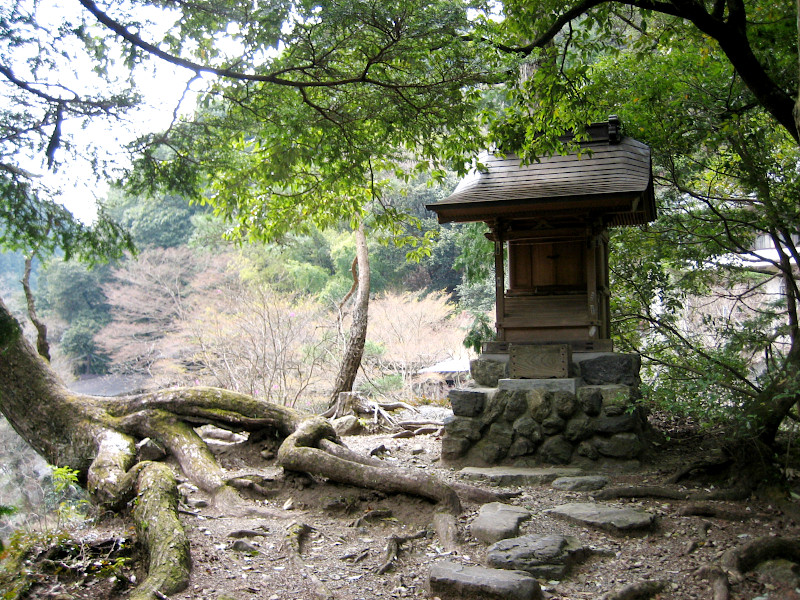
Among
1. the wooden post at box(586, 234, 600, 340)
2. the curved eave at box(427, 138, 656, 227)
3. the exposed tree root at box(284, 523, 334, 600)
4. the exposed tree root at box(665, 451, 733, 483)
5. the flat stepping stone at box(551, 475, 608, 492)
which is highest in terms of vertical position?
the curved eave at box(427, 138, 656, 227)

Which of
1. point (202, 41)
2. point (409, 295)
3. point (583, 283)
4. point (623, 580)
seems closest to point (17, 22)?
point (202, 41)

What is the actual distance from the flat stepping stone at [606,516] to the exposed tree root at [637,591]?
37.4 inches

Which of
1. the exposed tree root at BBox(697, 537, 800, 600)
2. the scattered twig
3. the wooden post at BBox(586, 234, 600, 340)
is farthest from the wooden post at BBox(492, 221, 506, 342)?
the exposed tree root at BBox(697, 537, 800, 600)

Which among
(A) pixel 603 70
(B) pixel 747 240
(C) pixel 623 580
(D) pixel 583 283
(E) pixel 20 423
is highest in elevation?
(A) pixel 603 70

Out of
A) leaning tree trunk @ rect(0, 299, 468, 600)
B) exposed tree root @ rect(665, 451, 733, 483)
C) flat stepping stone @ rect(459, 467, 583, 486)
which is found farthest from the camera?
flat stepping stone @ rect(459, 467, 583, 486)

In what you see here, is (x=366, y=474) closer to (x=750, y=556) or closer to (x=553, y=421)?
(x=553, y=421)

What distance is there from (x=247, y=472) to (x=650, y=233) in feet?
16.8

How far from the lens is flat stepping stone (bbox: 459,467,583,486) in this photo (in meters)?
5.84

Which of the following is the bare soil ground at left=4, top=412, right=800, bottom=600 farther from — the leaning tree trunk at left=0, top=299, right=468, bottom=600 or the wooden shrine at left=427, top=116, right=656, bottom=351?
the wooden shrine at left=427, top=116, right=656, bottom=351

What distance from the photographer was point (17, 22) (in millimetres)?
4059

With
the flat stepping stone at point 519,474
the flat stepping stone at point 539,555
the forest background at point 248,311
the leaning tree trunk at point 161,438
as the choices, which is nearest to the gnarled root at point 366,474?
the leaning tree trunk at point 161,438

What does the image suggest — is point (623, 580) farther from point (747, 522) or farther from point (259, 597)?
point (259, 597)

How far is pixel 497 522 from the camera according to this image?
4.41m

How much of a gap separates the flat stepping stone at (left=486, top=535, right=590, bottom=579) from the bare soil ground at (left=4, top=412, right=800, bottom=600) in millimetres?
72
